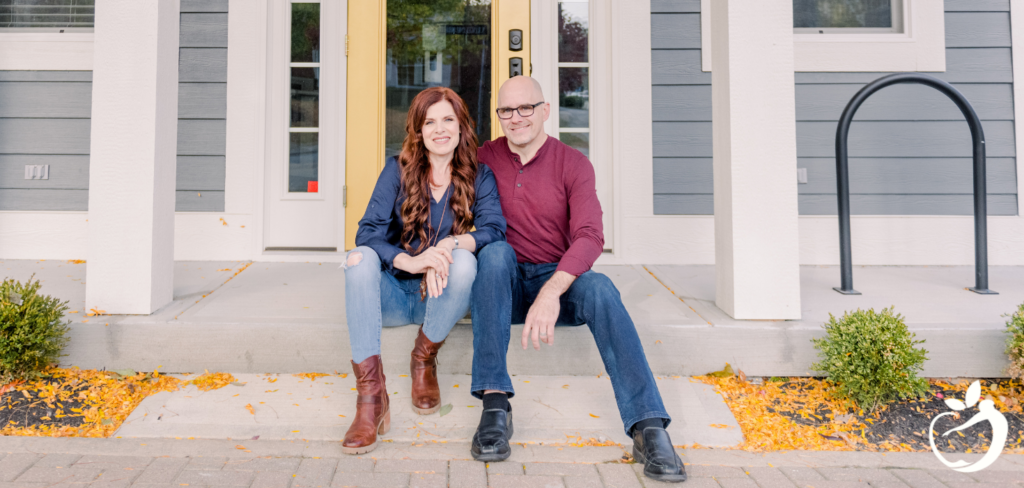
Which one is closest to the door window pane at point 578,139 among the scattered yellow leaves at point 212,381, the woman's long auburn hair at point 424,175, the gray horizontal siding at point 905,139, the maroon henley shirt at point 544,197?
the gray horizontal siding at point 905,139

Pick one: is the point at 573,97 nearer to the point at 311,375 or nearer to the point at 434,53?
the point at 434,53

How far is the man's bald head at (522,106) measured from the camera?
176cm

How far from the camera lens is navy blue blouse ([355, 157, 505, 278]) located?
67.8 inches

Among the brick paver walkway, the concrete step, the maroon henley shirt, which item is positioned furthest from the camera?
the concrete step

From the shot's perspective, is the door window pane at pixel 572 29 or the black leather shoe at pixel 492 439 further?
the door window pane at pixel 572 29

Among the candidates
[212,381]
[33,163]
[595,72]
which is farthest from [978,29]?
[33,163]

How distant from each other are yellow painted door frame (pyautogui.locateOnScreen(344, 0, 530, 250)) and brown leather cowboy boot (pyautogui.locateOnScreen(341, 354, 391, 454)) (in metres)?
1.65

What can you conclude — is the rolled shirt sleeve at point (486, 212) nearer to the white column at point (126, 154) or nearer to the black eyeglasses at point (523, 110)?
the black eyeglasses at point (523, 110)

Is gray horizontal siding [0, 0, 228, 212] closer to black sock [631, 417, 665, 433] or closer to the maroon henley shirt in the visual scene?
the maroon henley shirt

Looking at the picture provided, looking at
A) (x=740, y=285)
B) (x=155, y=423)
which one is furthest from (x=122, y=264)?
(x=740, y=285)

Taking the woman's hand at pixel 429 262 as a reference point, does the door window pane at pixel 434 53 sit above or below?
above

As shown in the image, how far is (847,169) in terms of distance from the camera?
7.66ft

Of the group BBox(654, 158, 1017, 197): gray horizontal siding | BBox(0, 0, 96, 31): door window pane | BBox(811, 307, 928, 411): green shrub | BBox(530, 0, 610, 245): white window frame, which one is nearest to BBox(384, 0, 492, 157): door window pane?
BBox(530, 0, 610, 245): white window frame

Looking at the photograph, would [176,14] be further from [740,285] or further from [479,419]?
[740,285]
